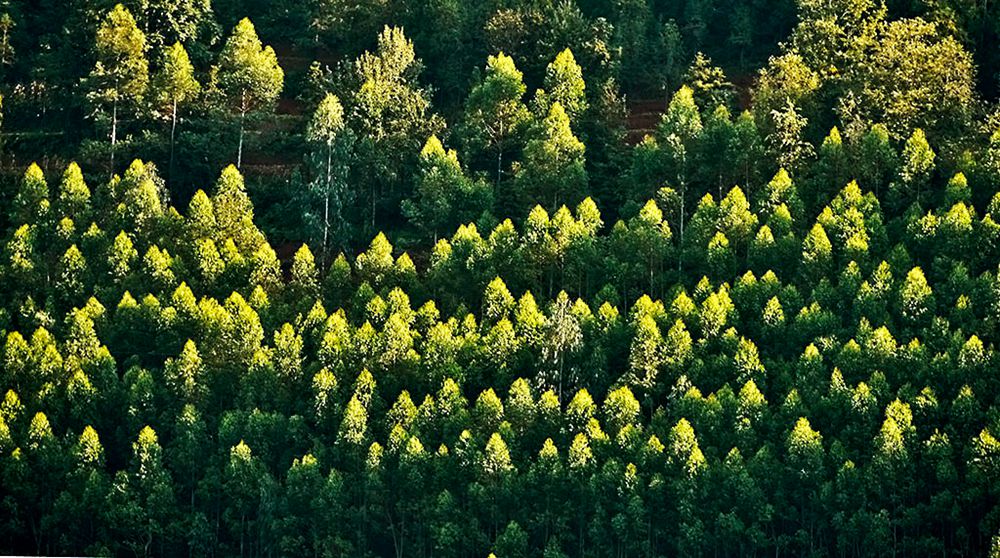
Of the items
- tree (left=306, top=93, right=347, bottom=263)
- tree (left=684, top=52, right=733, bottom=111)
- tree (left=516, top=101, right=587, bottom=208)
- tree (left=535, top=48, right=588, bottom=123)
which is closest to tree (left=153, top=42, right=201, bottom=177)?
tree (left=306, top=93, right=347, bottom=263)

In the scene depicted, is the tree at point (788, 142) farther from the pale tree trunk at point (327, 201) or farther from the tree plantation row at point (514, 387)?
the pale tree trunk at point (327, 201)

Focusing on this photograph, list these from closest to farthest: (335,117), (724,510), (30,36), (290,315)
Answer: (724,510), (290,315), (335,117), (30,36)

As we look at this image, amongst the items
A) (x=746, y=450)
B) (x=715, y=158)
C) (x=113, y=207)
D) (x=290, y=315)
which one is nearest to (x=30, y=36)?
(x=113, y=207)

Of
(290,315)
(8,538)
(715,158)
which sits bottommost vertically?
(8,538)

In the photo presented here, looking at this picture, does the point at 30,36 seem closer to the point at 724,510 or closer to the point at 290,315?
the point at 290,315

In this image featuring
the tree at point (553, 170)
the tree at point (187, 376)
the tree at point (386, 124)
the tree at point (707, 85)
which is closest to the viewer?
the tree at point (187, 376)

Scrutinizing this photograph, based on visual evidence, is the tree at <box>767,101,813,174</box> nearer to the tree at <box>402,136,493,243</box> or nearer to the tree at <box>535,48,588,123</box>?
the tree at <box>535,48,588,123</box>

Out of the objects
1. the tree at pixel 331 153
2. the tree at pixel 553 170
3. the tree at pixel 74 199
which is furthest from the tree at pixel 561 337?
the tree at pixel 74 199
